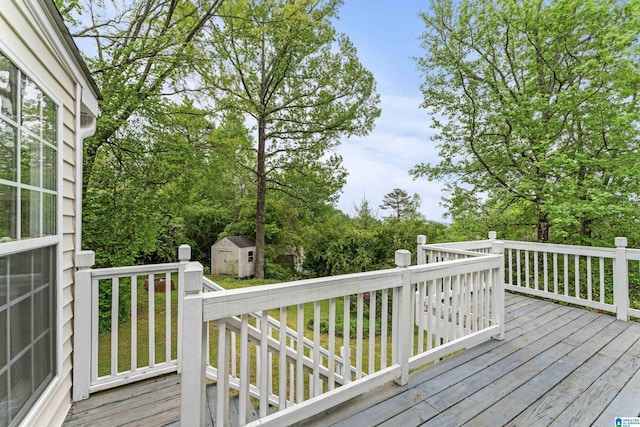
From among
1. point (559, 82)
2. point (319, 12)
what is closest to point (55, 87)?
point (559, 82)

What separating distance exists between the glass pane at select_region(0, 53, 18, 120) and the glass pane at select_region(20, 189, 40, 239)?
16.0 inches

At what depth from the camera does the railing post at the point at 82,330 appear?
2148mm

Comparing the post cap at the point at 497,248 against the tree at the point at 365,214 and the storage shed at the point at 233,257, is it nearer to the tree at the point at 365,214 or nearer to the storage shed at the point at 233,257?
the tree at the point at 365,214

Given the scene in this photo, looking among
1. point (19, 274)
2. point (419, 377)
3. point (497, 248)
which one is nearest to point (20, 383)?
point (19, 274)

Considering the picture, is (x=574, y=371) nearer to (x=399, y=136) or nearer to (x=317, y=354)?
(x=317, y=354)

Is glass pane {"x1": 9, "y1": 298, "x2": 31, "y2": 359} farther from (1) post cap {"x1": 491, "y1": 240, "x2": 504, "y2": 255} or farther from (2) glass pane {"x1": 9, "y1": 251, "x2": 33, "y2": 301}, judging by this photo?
(1) post cap {"x1": 491, "y1": 240, "x2": 504, "y2": 255}

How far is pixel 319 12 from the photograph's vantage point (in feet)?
30.1

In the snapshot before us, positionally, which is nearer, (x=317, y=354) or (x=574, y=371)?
(x=317, y=354)

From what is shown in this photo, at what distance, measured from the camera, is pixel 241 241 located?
11992mm

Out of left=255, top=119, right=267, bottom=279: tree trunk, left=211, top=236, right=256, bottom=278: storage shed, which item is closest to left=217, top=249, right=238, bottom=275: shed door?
left=211, top=236, right=256, bottom=278: storage shed

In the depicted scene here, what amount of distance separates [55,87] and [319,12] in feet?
31.0

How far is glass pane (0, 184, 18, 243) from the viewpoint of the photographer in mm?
1269

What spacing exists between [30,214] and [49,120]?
0.66 m

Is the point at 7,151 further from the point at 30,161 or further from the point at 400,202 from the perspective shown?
the point at 400,202
